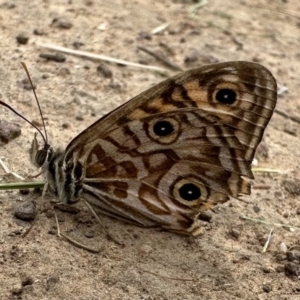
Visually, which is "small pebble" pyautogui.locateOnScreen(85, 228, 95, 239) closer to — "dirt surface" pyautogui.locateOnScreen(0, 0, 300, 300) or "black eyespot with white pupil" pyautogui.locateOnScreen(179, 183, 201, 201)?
"dirt surface" pyautogui.locateOnScreen(0, 0, 300, 300)

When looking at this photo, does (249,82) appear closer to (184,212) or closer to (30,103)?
(184,212)

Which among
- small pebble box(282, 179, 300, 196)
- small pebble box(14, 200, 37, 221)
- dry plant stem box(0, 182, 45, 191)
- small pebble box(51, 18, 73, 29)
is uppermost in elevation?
dry plant stem box(0, 182, 45, 191)

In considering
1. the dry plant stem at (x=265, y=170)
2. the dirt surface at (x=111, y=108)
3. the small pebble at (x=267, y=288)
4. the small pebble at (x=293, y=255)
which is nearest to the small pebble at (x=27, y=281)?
the dirt surface at (x=111, y=108)

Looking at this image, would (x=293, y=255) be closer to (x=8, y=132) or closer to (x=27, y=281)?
(x=27, y=281)

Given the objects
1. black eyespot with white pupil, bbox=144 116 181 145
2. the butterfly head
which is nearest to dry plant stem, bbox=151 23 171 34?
black eyespot with white pupil, bbox=144 116 181 145

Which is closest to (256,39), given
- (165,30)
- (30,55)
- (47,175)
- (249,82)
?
(165,30)

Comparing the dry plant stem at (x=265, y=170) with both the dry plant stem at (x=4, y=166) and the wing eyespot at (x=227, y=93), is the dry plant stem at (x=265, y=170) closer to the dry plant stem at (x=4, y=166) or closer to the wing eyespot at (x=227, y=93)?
the wing eyespot at (x=227, y=93)

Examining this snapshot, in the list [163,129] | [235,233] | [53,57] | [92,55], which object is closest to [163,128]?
[163,129]
